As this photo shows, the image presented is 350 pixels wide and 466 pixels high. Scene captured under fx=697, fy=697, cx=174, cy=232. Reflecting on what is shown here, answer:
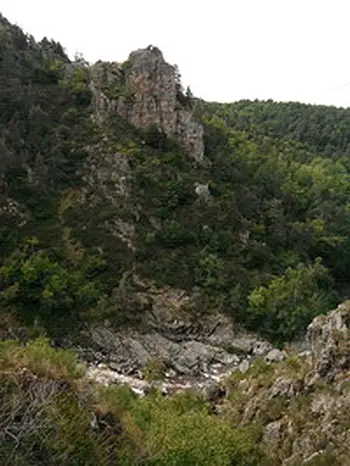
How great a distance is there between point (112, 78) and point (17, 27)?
82.6 feet

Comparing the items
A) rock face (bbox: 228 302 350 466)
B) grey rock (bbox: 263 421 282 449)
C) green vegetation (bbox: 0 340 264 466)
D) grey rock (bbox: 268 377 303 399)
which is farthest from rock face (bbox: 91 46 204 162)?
green vegetation (bbox: 0 340 264 466)

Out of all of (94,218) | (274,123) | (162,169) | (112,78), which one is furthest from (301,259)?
(274,123)

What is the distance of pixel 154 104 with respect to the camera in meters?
70.6

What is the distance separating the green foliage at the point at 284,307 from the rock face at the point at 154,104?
60.7 feet

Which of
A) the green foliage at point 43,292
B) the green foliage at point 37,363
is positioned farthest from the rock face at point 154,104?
the green foliage at point 37,363

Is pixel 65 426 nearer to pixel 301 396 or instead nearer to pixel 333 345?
pixel 301 396

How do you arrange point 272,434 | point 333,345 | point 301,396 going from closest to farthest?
point 272,434
point 301,396
point 333,345

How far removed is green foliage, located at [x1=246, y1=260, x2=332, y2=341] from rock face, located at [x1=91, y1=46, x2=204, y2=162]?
18.5 m

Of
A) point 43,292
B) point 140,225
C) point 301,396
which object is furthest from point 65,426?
point 140,225

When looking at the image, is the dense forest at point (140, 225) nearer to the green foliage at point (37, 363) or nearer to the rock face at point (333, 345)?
the rock face at point (333, 345)

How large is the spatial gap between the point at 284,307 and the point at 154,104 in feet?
86.3

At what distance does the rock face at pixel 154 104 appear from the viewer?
7031cm

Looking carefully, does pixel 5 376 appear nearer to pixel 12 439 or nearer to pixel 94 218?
pixel 12 439

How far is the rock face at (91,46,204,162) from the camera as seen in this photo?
2768 inches
